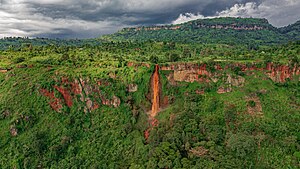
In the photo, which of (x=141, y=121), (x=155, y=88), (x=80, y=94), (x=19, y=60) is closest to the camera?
(x=141, y=121)

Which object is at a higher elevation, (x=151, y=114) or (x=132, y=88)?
(x=132, y=88)

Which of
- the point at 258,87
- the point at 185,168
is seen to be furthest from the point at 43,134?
the point at 258,87

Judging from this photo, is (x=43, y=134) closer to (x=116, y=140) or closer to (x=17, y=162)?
(x=17, y=162)

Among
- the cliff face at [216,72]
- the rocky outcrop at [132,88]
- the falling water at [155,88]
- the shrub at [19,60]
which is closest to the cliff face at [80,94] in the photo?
the rocky outcrop at [132,88]

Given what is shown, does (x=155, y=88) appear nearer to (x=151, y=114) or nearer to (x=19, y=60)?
(x=151, y=114)

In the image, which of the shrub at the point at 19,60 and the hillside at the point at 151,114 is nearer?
the hillside at the point at 151,114

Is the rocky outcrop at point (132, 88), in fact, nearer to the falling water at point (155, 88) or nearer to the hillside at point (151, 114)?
the hillside at point (151, 114)

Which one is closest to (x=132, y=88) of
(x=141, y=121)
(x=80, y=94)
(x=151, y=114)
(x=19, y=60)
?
(x=151, y=114)
